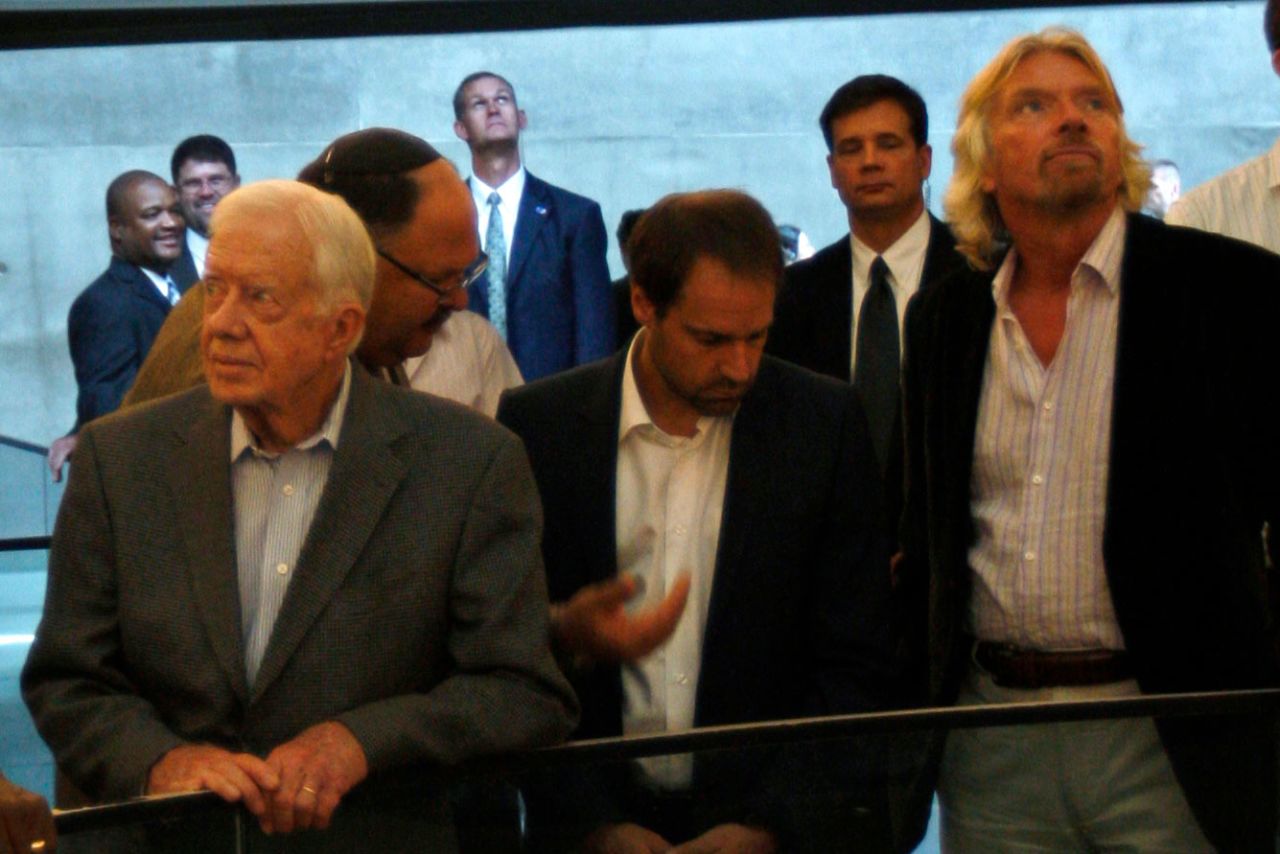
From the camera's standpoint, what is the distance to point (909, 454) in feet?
11.2

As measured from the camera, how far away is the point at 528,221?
654 centimetres

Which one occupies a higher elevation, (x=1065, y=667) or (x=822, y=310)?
(x=822, y=310)

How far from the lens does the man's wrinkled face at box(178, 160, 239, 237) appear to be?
6812 mm

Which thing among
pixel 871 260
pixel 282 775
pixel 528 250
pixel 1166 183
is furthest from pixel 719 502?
pixel 1166 183

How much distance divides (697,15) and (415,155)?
3.83 metres

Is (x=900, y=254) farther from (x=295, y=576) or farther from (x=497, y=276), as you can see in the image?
(x=295, y=576)

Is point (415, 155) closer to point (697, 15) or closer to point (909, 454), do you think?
point (909, 454)

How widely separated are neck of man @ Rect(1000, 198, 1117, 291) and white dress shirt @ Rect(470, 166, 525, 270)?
3342 mm

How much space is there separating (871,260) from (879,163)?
0.37m

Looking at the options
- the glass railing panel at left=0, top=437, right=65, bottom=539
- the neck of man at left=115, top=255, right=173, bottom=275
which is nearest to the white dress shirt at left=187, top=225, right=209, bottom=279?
the neck of man at left=115, top=255, right=173, bottom=275

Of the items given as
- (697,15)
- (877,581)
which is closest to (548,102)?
(697,15)

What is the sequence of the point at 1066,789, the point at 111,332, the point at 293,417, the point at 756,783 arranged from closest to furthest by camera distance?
the point at 293,417, the point at 756,783, the point at 1066,789, the point at 111,332

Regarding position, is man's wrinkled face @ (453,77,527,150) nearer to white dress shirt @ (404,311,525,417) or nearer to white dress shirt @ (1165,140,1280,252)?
white dress shirt @ (404,311,525,417)

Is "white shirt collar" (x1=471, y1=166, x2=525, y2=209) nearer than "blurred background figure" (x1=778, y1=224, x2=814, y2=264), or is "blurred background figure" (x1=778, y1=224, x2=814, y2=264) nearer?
"white shirt collar" (x1=471, y1=166, x2=525, y2=209)
